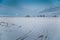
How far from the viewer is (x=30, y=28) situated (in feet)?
3.28

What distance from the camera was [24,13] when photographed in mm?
979

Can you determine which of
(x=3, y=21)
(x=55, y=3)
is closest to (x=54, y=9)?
(x=55, y=3)

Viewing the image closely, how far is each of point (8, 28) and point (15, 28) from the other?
0.08m

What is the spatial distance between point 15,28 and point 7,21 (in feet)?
0.40

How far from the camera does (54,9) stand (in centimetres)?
98

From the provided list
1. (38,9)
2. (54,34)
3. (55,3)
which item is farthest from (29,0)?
(54,34)

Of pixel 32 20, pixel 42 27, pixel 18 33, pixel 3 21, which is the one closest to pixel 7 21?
pixel 3 21

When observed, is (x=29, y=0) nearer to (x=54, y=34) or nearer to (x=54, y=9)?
(x=54, y=9)

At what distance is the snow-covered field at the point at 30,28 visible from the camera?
3.21 ft

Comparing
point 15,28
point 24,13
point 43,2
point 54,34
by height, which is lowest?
point 54,34

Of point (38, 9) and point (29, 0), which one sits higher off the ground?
point (29, 0)

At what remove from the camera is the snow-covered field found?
3.21ft

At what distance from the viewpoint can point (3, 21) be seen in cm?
99

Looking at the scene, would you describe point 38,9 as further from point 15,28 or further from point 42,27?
point 15,28
